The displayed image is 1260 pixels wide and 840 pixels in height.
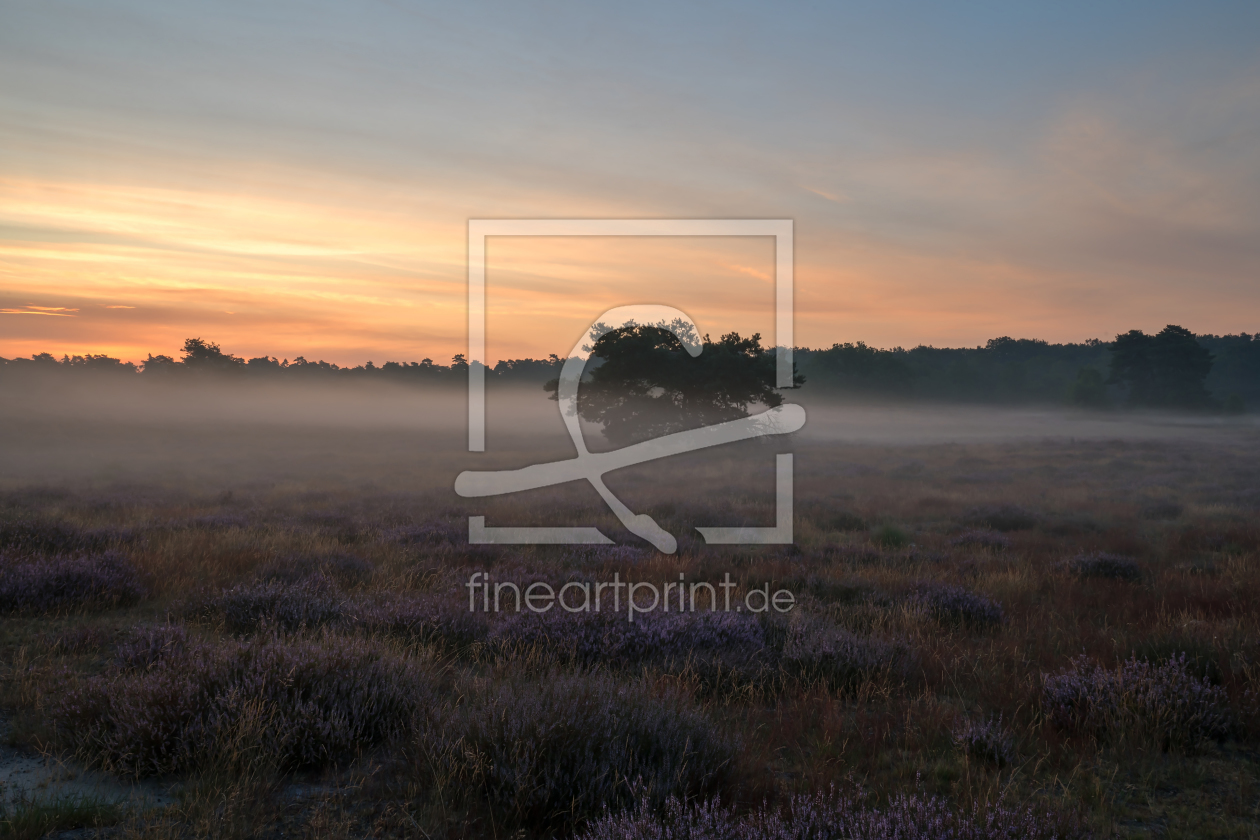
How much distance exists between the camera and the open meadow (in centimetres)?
291

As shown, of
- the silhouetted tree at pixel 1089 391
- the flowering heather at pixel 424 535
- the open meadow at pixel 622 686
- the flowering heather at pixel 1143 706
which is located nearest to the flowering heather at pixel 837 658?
the open meadow at pixel 622 686

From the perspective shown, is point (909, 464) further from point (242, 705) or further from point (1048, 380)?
point (1048, 380)

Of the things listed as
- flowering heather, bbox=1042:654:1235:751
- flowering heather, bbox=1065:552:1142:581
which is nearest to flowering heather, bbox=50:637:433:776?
flowering heather, bbox=1042:654:1235:751

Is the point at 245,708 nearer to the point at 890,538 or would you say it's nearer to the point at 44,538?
the point at 44,538

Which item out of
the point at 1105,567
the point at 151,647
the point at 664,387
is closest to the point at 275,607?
the point at 151,647

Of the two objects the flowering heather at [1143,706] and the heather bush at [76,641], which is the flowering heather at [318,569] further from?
the flowering heather at [1143,706]

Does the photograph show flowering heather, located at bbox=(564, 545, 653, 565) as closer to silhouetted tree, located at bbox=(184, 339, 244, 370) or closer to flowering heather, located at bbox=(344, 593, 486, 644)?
flowering heather, located at bbox=(344, 593, 486, 644)

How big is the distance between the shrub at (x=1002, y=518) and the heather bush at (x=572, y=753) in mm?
12064

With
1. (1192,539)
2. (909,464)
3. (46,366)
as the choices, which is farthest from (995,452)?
(46,366)

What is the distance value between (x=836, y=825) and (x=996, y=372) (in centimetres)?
11518

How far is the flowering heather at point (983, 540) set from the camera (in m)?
10.8

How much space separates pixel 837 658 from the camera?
4.88 m

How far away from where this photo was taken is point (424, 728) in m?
3.54

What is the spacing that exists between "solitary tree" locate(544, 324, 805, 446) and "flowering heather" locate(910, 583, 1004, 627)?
22756 millimetres
